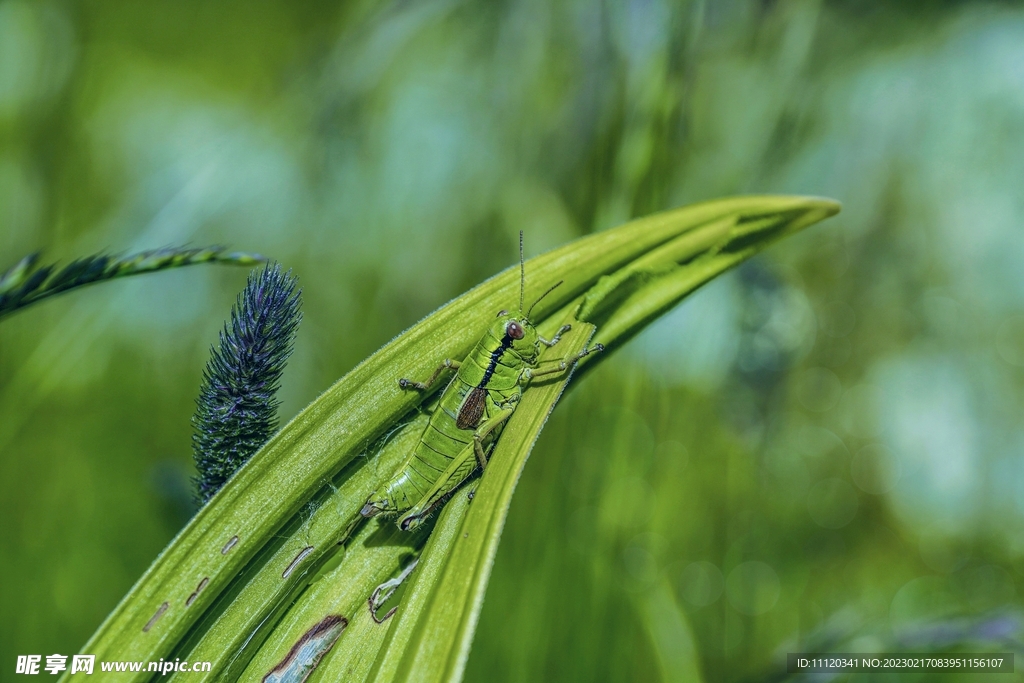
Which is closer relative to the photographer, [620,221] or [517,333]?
[517,333]

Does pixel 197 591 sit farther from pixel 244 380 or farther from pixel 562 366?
pixel 562 366

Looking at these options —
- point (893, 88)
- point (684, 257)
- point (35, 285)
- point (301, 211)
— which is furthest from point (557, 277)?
point (893, 88)

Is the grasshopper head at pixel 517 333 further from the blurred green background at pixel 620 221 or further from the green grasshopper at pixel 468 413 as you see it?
the blurred green background at pixel 620 221

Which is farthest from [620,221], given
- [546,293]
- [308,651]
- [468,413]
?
[308,651]

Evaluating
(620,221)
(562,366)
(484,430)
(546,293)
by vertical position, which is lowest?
(484,430)

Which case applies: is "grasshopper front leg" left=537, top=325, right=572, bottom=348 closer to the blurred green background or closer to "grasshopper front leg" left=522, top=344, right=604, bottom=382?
"grasshopper front leg" left=522, top=344, right=604, bottom=382

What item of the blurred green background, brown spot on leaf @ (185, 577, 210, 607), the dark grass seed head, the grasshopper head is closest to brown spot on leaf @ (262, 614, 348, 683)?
brown spot on leaf @ (185, 577, 210, 607)

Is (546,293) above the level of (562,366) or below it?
above
